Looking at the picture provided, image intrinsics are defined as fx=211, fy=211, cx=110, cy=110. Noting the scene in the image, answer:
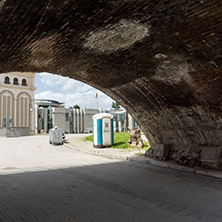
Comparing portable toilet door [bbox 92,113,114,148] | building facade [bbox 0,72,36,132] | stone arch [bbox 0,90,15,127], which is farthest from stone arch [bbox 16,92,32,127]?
portable toilet door [bbox 92,113,114,148]

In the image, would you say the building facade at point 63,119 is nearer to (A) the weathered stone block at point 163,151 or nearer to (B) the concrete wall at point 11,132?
(B) the concrete wall at point 11,132

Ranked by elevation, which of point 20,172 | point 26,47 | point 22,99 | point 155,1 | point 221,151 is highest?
point 22,99

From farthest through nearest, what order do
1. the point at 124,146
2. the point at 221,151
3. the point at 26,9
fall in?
the point at 124,146, the point at 221,151, the point at 26,9

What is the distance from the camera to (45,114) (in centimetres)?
5297

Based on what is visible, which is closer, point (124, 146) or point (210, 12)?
point (210, 12)

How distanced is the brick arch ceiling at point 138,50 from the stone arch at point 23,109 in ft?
149

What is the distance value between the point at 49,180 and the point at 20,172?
6.76 ft

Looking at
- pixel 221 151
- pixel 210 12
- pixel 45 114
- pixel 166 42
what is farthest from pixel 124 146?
pixel 45 114

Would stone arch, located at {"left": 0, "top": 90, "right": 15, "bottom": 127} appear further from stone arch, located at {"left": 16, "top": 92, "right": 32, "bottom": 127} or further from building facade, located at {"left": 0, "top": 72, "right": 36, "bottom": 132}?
stone arch, located at {"left": 16, "top": 92, "right": 32, "bottom": 127}

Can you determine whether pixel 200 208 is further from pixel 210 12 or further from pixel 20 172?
pixel 20 172

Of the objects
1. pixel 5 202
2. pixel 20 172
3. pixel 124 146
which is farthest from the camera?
pixel 124 146

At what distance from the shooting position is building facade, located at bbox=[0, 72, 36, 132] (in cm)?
4783

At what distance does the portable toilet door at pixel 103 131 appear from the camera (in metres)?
15.9

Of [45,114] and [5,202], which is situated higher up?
[45,114]
